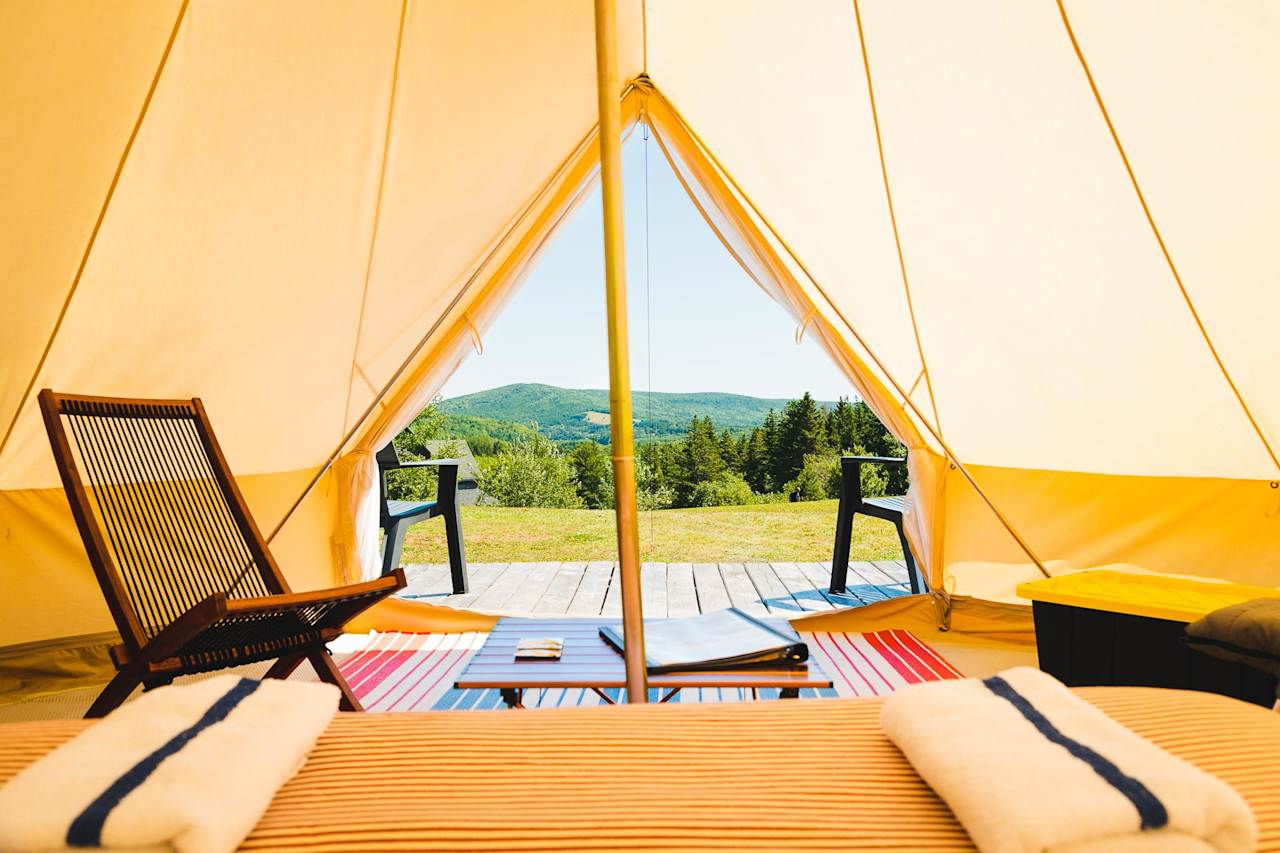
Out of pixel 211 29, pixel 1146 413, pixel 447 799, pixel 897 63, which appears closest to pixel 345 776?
pixel 447 799

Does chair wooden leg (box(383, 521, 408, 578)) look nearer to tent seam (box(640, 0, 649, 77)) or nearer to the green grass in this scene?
tent seam (box(640, 0, 649, 77))

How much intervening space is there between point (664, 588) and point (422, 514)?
1.27 metres

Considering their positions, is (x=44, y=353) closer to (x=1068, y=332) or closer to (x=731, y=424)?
(x=1068, y=332)

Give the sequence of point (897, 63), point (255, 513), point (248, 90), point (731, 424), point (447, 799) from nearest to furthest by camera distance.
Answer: point (447, 799) < point (248, 90) < point (897, 63) < point (255, 513) < point (731, 424)

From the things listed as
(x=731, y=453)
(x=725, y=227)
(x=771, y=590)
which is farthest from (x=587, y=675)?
(x=731, y=453)

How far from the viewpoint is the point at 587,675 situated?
1.92m

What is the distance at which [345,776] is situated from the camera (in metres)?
0.92

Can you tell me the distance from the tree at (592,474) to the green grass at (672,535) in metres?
0.13

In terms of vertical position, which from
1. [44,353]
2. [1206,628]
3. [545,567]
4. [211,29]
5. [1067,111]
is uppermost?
[211,29]

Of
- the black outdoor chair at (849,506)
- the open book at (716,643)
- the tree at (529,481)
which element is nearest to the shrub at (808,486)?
the tree at (529,481)

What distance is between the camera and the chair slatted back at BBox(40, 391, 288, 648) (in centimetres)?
213

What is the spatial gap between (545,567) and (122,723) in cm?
386

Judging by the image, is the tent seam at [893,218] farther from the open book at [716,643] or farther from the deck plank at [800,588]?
the open book at [716,643]

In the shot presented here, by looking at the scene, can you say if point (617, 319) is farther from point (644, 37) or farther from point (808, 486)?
point (808, 486)
